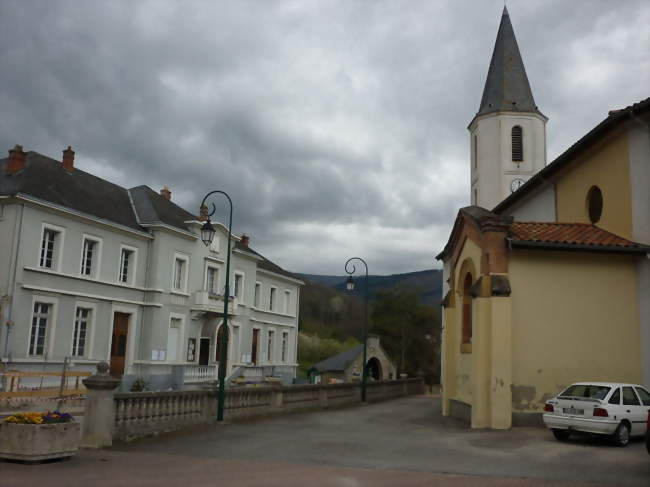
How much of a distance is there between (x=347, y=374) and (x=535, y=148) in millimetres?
19999

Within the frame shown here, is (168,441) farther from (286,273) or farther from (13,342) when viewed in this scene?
(286,273)

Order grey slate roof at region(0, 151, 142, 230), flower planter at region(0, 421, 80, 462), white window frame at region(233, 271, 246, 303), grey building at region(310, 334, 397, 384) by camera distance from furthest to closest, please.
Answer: grey building at region(310, 334, 397, 384), white window frame at region(233, 271, 246, 303), grey slate roof at region(0, 151, 142, 230), flower planter at region(0, 421, 80, 462)

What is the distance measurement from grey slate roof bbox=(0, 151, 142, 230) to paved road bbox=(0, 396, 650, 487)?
1807 centimetres

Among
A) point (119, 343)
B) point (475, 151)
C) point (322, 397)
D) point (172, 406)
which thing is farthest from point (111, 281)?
point (475, 151)

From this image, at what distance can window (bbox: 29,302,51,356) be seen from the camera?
27.9 meters

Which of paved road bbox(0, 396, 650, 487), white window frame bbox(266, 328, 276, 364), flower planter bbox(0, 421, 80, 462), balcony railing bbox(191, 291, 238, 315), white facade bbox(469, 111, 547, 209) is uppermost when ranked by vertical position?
white facade bbox(469, 111, 547, 209)

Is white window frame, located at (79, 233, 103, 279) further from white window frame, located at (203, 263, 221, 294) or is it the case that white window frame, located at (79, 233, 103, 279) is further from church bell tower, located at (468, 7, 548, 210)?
church bell tower, located at (468, 7, 548, 210)

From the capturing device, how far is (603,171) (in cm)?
1925

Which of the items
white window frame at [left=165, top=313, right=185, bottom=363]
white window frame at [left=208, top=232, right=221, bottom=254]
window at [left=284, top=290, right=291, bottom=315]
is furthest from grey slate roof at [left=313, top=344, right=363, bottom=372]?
white window frame at [left=208, top=232, right=221, bottom=254]

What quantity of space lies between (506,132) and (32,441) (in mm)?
32801

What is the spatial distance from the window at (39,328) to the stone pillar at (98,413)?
17.3m

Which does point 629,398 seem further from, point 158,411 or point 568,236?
point 158,411

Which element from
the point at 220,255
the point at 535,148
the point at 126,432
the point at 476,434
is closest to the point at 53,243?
the point at 220,255

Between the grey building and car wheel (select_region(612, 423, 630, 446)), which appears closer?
car wheel (select_region(612, 423, 630, 446))
